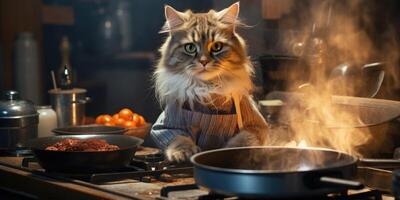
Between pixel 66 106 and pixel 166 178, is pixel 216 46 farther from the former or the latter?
pixel 66 106

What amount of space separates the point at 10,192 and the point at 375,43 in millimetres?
1914

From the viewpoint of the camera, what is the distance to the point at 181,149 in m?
2.36

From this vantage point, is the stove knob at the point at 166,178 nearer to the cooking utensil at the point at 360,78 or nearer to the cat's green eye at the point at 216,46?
the cat's green eye at the point at 216,46

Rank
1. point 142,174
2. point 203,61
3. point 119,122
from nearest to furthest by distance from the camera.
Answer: point 142,174, point 203,61, point 119,122

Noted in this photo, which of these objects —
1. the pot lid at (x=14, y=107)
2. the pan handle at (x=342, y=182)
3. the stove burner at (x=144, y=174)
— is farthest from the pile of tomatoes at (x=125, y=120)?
the pan handle at (x=342, y=182)

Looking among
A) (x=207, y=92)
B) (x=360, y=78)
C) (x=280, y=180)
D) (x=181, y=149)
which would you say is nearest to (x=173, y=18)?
(x=207, y=92)

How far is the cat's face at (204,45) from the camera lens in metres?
2.51

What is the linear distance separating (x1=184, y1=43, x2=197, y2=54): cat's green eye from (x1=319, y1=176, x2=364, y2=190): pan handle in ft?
3.85

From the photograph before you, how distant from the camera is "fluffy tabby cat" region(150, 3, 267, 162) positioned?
248 centimetres

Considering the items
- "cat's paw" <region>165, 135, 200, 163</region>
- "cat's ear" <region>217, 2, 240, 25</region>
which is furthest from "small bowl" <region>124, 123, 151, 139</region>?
"cat's ear" <region>217, 2, 240, 25</region>

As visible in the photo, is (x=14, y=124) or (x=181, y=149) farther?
(x=14, y=124)

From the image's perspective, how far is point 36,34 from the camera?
5242mm

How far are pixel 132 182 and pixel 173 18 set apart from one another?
76cm

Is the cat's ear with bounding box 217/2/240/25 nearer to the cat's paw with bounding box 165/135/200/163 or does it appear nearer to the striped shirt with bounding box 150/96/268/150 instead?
the striped shirt with bounding box 150/96/268/150
